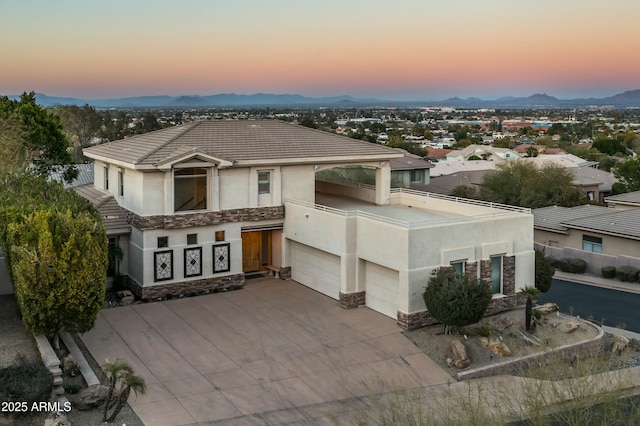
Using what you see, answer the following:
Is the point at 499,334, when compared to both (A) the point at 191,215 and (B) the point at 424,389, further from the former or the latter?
(A) the point at 191,215

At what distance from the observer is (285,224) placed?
30734mm

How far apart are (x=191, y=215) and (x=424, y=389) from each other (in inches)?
498

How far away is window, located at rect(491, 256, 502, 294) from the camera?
26750mm

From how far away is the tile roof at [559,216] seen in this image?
40312 millimetres

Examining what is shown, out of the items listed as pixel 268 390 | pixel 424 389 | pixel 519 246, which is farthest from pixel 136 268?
pixel 519 246

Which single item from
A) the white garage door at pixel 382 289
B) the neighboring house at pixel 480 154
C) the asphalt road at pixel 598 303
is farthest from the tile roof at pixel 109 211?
the neighboring house at pixel 480 154

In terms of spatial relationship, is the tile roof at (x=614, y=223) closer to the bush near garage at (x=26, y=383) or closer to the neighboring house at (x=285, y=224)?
the neighboring house at (x=285, y=224)

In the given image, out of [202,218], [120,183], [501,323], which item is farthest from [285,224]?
[501,323]

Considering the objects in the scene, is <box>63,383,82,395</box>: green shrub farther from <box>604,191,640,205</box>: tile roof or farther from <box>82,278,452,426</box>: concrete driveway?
Result: <box>604,191,640,205</box>: tile roof

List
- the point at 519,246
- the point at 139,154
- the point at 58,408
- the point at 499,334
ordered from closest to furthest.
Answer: the point at 58,408 < the point at 499,334 < the point at 519,246 < the point at 139,154

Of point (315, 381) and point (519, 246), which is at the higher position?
point (519, 246)

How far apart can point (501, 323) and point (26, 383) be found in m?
16.1

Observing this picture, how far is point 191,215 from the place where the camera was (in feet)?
93.5

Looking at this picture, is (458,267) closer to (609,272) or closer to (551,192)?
(609,272)
